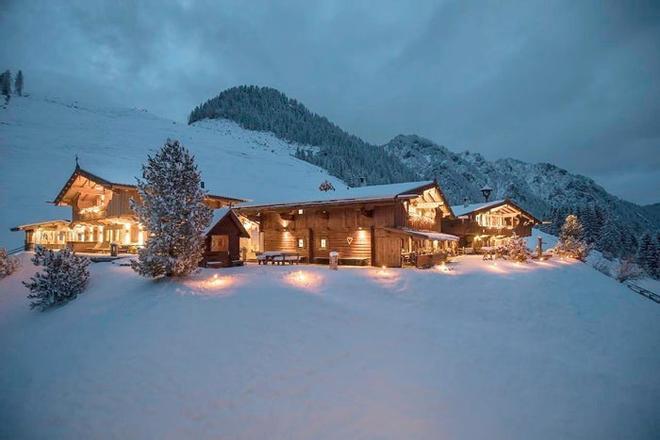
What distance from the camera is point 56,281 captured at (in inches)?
590

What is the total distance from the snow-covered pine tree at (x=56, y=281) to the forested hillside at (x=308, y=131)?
8809 centimetres

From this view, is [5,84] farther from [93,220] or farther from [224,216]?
[224,216]

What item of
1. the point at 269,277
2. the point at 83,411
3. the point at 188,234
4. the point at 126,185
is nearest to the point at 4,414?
the point at 83,411

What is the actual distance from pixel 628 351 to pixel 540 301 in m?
3.93

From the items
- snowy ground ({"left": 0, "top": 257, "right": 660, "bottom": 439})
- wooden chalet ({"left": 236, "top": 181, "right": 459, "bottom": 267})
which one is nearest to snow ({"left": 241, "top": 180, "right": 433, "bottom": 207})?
wooden chalet ({"left": 236, "top": 181, "right": 459, "bottom": 267})

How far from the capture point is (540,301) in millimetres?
16984

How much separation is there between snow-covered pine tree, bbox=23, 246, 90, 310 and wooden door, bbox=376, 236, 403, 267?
17.2m

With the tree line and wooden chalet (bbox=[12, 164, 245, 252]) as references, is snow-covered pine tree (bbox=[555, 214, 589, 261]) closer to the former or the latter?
wooden chalet (bbox=[12, 164, 245, 252])

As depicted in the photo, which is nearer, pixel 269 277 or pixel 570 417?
pixel 570 417

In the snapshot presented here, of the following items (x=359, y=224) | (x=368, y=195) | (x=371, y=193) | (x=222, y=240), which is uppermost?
(x=371, y=193)

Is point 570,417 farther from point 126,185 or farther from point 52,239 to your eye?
point 52,239

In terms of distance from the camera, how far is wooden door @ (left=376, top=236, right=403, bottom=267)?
22234 mm

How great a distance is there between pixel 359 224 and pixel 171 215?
12.7 meters

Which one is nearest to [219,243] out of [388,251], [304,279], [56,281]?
[304,279]
